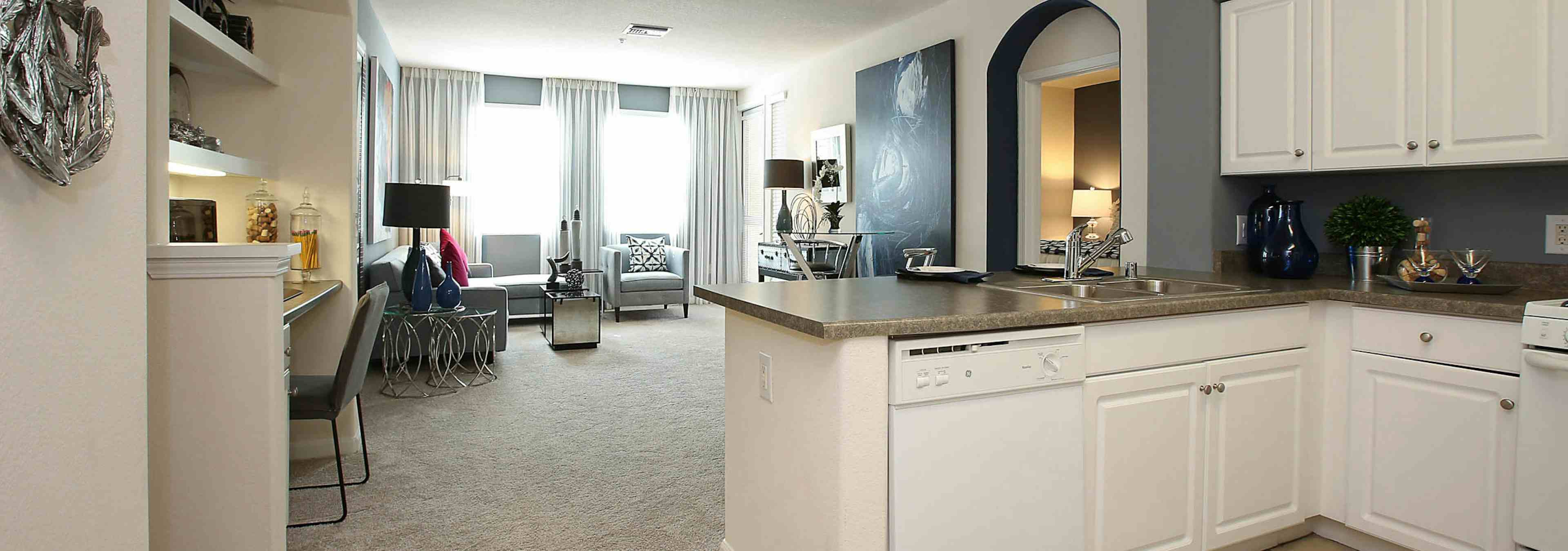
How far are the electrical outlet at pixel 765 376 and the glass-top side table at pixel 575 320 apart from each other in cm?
422

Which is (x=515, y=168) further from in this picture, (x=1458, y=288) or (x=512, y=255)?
(x=1458, y=288)

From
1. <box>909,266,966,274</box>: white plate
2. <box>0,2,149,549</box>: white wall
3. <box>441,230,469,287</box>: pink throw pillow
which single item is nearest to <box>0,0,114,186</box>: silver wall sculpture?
<box>0,2,149,549</box>: white wall

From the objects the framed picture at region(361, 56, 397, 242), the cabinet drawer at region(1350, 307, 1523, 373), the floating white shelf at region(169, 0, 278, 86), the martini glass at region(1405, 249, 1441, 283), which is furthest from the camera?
the framed picture at region(361, 56, 397, 242)

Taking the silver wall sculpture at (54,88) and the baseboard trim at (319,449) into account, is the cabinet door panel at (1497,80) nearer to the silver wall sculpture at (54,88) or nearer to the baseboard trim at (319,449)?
the silver wall sculpture at (54,88)

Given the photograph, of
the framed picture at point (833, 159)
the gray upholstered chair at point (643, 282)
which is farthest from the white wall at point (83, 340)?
the gray upholstered chair at point (643, 282)

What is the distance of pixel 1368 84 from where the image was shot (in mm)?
2652

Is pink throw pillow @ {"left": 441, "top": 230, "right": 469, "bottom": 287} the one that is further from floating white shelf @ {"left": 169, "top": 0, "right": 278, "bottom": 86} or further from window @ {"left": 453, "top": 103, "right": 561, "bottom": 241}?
window @ {"left": 453, "top": 103, "right": 561, "bottom": 241}

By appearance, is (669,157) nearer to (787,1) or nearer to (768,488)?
(787,1)

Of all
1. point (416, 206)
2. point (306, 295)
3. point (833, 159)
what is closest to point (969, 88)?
point (833, 159)

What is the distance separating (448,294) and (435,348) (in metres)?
0.50

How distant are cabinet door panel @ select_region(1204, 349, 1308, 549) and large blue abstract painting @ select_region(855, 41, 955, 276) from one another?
3.15 meters

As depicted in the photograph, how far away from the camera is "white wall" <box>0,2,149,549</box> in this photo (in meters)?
1.27

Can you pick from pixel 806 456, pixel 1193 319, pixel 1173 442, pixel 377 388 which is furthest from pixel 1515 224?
pixel 377 388

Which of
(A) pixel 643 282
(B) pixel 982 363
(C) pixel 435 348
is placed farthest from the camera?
(A) pixel 643 282
